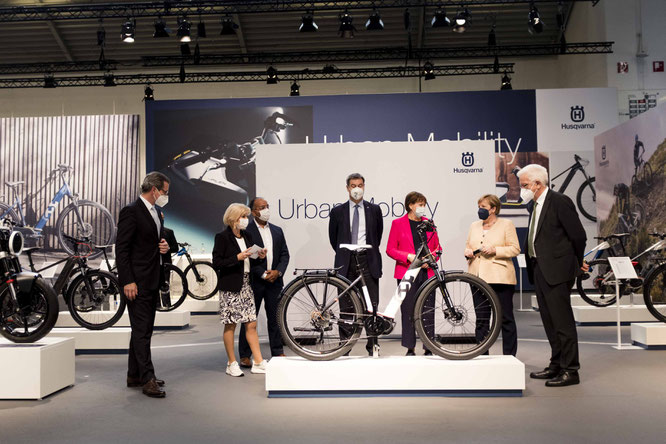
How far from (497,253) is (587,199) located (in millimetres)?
9091

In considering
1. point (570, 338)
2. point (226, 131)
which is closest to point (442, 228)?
point (570, 338)

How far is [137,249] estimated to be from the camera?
4820 mm

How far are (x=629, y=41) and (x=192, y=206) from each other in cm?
934

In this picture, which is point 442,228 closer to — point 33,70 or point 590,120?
point 590,120

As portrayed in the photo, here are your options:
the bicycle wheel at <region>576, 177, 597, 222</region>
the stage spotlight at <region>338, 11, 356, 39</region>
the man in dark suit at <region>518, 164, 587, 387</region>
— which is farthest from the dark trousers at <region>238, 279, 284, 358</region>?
the bicycle wheel at <region>576, 177, 597, 222</region>

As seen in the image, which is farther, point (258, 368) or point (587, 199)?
point (587, 199)

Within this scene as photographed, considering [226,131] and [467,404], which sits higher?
[226,131]

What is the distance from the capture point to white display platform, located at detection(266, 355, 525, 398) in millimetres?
4539

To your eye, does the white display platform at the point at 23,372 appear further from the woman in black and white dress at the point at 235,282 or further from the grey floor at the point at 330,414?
the woman in black and white dress at the point at 235,282

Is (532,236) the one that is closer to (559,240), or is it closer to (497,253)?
(559,240)

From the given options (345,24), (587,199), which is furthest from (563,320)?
(587,199)

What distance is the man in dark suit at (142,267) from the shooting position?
15.6 feet

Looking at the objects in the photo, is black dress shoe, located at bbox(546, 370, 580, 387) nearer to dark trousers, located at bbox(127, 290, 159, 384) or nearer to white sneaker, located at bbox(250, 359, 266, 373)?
white sneaker, located at bbox(250, 359, 266, 373)

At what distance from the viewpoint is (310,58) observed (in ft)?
51.5
